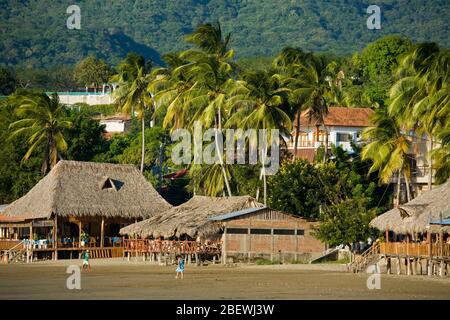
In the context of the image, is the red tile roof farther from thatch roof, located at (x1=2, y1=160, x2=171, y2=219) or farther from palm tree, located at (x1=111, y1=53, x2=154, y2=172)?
thatch roof, located at (x1=2, y1=160, x2=171, y2=219)

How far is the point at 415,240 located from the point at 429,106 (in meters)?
8.99

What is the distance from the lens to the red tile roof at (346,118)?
73431 mm

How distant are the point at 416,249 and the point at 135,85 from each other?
1281 inches

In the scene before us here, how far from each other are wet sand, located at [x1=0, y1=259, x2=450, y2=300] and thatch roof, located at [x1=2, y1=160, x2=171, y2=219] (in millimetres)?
9746

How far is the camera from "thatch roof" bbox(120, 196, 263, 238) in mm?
50312

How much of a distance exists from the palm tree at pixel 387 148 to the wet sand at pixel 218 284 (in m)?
10.5

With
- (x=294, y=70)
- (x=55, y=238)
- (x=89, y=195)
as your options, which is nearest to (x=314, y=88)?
(x=294, y=70)

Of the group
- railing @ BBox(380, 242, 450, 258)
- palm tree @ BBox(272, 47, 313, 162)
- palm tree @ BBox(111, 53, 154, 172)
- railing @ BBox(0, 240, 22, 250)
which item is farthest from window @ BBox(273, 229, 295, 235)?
palm tree @ BBox(111, 53, 154, 172)

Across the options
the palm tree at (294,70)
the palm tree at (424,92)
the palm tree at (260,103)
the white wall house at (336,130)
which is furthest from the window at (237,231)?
the white wall house at (336,130)

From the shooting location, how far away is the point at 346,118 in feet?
244
